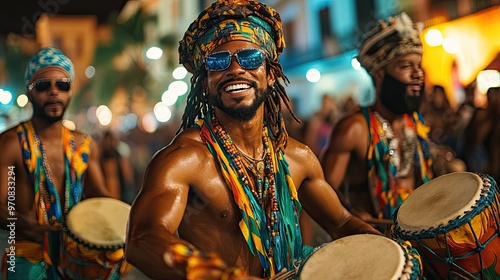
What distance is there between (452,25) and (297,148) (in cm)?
1288

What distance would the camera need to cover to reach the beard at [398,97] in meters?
4.56

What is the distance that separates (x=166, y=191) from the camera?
2.45 m

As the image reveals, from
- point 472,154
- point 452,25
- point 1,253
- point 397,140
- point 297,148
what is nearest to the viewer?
point 297,148

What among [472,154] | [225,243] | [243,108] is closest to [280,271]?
[225,243]

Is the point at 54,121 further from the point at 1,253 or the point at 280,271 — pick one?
the point at 280,271

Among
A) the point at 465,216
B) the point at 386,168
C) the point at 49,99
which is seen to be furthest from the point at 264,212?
the point at 49,99

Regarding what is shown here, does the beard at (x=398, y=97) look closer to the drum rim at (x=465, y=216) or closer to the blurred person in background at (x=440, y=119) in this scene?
the drum rim at (x=465, y=216)

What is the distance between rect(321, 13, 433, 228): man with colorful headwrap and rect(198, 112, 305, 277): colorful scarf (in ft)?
4.88

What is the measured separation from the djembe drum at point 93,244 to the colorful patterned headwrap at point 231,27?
133 centimetres

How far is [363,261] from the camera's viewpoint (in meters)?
2.31

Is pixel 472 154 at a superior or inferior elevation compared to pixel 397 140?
inferior

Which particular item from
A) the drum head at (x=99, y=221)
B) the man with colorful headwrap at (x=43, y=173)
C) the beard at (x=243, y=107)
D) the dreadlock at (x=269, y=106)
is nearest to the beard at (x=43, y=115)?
the man with colorful headwrap at (x=43, y=173)

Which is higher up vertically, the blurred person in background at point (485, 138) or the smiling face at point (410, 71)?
the smiling face at point (410, 71)

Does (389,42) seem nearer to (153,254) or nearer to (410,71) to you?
(410,71)
